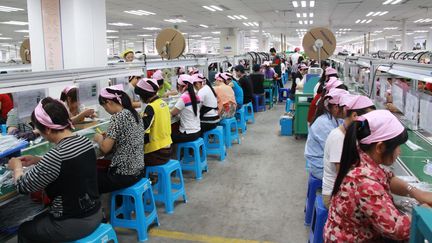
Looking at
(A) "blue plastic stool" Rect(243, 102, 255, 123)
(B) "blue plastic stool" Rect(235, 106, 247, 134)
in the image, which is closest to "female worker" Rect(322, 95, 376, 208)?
(B) "blue plastic stool" Rect(235, 106, 247, 134)

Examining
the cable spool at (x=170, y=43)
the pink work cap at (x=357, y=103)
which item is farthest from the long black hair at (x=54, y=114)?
the cable spool at (x=170, y=43)

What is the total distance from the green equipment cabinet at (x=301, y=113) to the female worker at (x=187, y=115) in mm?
2383

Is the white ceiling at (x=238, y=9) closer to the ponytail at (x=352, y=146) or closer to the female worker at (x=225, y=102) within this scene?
the female worker at (x=225, y=102)

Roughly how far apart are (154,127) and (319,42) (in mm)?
3502

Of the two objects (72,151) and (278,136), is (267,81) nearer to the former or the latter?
(278,136)

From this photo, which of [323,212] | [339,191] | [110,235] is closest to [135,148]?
[110,235]

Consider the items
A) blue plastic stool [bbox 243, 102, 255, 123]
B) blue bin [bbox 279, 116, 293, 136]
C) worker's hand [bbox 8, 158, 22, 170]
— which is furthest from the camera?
blue plastic stool [bbox 243, 102, 255, 123]

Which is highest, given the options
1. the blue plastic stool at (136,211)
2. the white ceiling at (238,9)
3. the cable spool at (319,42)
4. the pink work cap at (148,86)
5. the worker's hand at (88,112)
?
the white ceiling at (238,9)

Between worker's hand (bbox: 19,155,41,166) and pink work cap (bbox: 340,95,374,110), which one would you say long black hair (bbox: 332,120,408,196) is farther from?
worker's hand (bbox: 19,155,41,166)

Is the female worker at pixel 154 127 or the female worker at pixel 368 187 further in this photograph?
the female worker at pixel 154 127

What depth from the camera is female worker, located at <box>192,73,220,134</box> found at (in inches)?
198

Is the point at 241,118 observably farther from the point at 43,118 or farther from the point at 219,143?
the point at 43,118

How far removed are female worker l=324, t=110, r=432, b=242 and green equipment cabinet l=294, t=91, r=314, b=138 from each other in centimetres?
470

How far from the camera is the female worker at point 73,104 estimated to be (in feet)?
11.6
